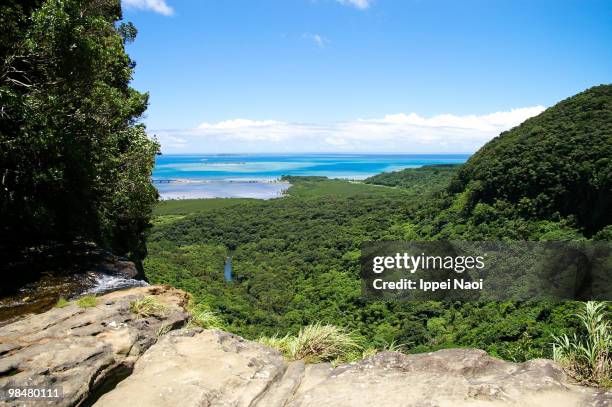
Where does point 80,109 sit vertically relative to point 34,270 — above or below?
above

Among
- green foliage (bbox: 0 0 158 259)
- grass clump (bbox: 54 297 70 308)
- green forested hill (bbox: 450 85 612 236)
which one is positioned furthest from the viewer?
green forested hill (bbox: 450 85 612 236)

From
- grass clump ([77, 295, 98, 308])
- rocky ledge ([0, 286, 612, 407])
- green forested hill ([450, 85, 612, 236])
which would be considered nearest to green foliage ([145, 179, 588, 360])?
rocky ledge ([0, 286, 612, 407])

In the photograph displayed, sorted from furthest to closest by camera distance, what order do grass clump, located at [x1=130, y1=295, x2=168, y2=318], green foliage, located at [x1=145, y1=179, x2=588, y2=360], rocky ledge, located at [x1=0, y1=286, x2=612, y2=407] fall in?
1. green foliage, located at [x1=145, y1=179, x2=588, y2=360]
2. grass clump, located at [x1=130, y1=295, x2=168, y2=318]
3. rocky ledge, located at [x1=0, y1=286, x2=612, y2=407]

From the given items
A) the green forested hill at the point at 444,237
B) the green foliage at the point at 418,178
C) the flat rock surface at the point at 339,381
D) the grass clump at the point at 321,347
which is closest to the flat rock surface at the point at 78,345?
the flat rock surface at the point at 339,381

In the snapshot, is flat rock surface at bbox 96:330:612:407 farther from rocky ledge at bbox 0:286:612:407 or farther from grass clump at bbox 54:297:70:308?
grass clump at bbox 54:297:70:308

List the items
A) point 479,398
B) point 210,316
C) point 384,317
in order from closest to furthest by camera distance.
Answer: point 479,398 < point 210,316 < point 384,317

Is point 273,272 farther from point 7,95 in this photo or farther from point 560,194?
point 7,95

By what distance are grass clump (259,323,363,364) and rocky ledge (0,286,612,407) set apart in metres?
0.41

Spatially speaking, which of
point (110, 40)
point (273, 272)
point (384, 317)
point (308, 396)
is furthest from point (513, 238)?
point (308, 396)

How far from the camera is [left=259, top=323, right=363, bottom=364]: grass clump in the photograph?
21.6ft

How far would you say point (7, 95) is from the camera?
329 inches

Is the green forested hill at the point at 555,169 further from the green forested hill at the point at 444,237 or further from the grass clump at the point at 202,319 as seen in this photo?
the grass clump at the point at 202,319

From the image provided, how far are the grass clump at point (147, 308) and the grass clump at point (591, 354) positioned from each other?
6081 mm

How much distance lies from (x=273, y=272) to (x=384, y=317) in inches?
1010
